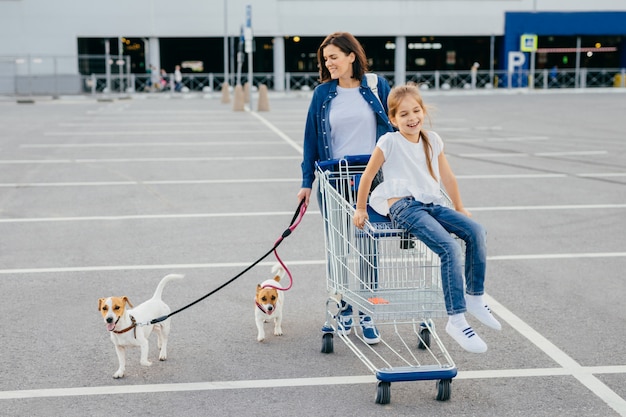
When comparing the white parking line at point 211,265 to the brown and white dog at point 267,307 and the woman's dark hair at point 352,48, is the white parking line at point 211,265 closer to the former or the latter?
the brown and white dog at point 267,307

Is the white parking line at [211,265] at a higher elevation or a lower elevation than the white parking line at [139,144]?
lower

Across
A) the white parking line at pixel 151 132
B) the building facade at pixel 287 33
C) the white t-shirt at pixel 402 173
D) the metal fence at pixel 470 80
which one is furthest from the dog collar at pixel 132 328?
the metal fence at pixel 470 80

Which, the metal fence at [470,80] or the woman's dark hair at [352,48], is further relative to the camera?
the metal fence at [470,80]

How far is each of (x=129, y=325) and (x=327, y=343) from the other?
1272mm

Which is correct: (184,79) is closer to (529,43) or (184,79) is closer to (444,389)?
(529,43)

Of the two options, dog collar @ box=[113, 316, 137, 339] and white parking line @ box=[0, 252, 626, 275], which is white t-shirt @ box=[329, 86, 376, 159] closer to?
dog collar @ box=[113, 316, 137, 339]

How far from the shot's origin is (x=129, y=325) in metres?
4.77

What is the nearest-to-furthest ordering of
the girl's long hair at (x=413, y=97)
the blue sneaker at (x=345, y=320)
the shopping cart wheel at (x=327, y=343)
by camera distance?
the girl's long hair at (x=413, y=97) < the blue sneaker at (x=345, y=320) < the shopping cart wheel at (x=327, y=343)

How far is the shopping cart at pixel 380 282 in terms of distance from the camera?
4.42m

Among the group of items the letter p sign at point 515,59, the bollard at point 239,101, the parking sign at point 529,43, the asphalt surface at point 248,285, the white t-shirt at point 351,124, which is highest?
the parking sign at point 529,43

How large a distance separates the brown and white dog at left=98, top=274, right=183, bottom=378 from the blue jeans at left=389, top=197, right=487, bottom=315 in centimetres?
160

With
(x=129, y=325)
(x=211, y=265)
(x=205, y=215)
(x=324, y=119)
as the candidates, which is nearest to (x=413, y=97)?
(x=324, y=119)

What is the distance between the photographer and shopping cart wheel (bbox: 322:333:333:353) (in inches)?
206

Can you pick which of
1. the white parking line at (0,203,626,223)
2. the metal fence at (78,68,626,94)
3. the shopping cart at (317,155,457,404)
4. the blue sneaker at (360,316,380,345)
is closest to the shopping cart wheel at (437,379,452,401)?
the shopping cart at (317,155,457,404)
